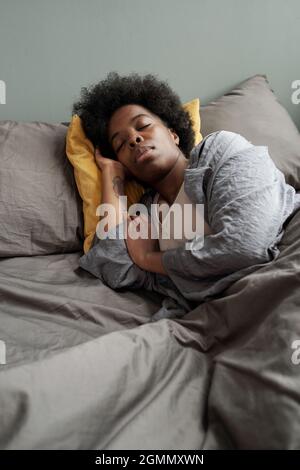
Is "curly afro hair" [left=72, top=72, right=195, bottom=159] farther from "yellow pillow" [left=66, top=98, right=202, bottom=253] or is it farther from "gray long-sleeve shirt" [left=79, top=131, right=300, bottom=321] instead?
"gray long-sleeve shirt" [left=79, top=131, right=300, bottom=321]

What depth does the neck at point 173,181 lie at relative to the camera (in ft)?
3.84

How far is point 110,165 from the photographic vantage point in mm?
1197

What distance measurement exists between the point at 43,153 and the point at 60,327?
58 cm

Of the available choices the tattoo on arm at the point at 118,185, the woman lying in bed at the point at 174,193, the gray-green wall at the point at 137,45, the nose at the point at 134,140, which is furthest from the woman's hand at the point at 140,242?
the gray-green wall at the point at 137,45

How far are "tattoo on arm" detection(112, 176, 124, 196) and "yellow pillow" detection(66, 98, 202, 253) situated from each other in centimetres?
5

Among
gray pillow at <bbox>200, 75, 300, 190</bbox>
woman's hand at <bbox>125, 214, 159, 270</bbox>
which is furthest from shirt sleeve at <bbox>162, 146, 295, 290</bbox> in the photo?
gray pillow at <bbox>200, 75, 300, 190</bbox>

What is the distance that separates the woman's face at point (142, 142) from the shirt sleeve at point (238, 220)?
23cm

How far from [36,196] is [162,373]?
68 cm

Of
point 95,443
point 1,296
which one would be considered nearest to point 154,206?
point 1,296

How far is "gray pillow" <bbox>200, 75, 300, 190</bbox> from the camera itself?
129 cm

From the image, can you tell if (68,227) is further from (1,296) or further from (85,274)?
(1,296)

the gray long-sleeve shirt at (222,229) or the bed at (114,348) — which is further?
the gray long-sleeve shirt at (222,229)

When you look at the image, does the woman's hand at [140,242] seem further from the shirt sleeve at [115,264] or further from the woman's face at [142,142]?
the woman's face at [142,142]
